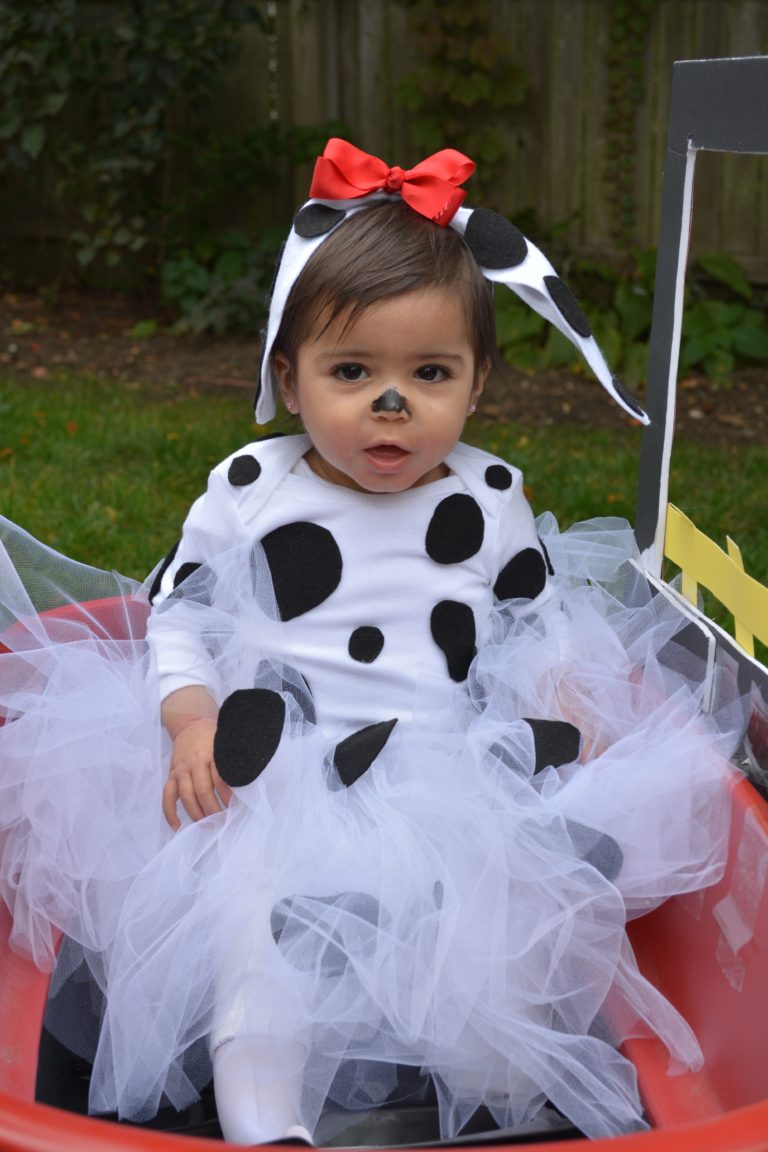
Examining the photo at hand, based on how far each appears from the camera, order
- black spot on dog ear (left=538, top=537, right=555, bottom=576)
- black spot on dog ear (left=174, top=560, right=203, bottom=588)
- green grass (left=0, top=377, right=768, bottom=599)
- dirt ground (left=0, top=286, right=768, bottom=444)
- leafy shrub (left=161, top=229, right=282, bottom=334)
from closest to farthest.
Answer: black spot on dog ear (left=174, top=560, right=203, bottom=588), black spot on dog ear (left=538, top=537, right=555, bottom=576), green grass (left=0, top=377, right=768, bottom=599), dirt ground (left=0, top=286, right=768, bottom=444), leafy shrub (left=161, top=229, right=282, bottom=334)

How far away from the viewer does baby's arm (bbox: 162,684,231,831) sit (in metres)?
1.25

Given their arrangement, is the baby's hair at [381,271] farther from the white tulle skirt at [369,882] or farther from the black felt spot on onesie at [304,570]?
the white tulle skirt at [369,882]

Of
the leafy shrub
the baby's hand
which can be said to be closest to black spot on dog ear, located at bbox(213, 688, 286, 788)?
the baby's hand

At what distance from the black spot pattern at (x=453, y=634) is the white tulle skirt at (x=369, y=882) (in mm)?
57

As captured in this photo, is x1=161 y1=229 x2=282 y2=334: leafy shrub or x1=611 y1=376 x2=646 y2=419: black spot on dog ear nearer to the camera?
x1=611 y1=376 x2=646 y2=419: black spot on dog ear

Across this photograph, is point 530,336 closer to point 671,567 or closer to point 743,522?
point 743,522

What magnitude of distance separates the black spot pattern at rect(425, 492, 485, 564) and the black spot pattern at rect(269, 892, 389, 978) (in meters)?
0.44

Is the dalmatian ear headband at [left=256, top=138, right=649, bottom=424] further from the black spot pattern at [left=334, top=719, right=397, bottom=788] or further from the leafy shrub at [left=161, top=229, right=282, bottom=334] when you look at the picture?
the leafy shrub at [left=161, top=229, right=282, bottom=334]

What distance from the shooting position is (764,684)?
49.9 inches

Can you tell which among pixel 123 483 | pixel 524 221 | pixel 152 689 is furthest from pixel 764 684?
pixel 524 221

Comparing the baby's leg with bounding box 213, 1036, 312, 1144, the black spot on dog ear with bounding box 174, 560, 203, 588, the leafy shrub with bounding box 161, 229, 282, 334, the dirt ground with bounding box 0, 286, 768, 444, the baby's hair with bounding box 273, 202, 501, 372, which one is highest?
the baby's hair with bounding box 273, 202, 501, 372

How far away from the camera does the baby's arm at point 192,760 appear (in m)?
1.25

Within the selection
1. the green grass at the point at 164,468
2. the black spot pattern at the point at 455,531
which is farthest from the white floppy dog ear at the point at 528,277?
the green grass at the point at 164,468

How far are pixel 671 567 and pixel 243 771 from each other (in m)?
1.15
